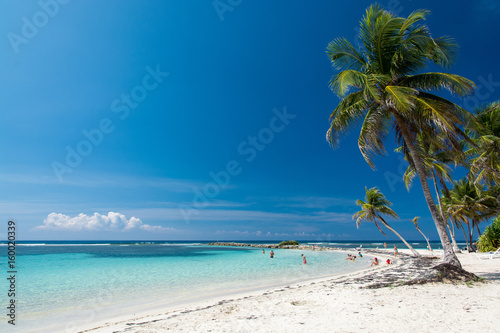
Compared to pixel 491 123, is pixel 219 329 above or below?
below

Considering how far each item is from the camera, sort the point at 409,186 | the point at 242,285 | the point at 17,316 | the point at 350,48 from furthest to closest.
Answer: the point at 409,186 < the point at 242,285 < the point at 350,48 < the point at 17,316

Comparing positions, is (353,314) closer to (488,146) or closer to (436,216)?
(436,216)

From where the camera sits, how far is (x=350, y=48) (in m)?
10.8

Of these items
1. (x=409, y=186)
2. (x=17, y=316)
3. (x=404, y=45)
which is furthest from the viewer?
(x=409, y=186)

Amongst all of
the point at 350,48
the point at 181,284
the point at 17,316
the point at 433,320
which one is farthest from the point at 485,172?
the point at 17,316

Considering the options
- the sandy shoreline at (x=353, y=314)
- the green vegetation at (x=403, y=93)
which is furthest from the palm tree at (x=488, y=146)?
the sandy shoreline at (x=353, y=314)

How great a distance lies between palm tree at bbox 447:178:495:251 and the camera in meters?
26.1

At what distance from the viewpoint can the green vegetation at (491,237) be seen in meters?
24.5

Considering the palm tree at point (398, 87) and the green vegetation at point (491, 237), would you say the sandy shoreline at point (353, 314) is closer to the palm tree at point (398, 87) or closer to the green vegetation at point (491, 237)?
the palm tree at point (398, 87)

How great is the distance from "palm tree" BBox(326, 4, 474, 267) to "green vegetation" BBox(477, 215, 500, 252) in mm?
23089

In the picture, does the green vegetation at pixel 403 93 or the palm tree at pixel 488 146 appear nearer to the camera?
the green vegetation at pixel 403 93

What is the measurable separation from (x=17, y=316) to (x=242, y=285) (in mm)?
8262

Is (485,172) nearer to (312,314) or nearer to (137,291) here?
(312,314)

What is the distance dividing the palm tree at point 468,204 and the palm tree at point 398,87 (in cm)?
2268
